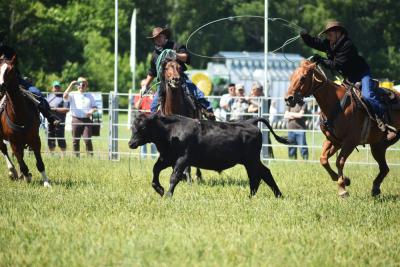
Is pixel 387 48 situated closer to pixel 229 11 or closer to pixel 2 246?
pixel 229 11

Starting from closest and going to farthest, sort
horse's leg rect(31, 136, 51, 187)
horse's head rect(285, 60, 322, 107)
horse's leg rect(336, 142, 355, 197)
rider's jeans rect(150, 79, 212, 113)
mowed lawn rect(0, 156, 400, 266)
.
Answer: mowed lawn rect(0, 156, 400, 266) → horse's head rect(285, 60, 322, 107) → horse's leg rect(336, 142, 355, 197) → horse's leg rect(31, 136, 51, 187) → rider's jeans rect(150, 79, 212, 113)

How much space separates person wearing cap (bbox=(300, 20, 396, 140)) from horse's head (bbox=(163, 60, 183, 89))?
6.96 feet

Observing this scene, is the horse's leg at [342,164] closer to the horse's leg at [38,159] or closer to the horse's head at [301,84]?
the horse's head at [301,84]

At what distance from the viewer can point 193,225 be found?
9.38m

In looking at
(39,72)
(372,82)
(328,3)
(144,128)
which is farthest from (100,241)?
(328,3)

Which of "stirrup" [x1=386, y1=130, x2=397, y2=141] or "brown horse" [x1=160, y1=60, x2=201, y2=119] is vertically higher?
"brown horse" [x1=160, y1=60, x2=201, y2=119]

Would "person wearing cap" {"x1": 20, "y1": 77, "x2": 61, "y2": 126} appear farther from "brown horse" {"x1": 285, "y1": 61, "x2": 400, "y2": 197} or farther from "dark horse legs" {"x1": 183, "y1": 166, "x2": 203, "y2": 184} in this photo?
"brown horse" {"x1": 285, "y1": 61, "x2": 400, "y2": 197}

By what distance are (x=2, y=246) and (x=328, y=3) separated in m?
55.0

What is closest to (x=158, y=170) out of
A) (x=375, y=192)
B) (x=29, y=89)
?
(x=375, y=192)

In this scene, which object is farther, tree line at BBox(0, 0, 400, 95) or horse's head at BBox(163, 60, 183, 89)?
tree line at BBox(0, 0, 400, 95)

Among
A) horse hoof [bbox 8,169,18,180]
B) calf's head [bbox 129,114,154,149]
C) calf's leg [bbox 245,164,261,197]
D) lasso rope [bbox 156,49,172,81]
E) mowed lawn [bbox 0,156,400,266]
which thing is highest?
lasso rope [bbox 156,49,172,81]

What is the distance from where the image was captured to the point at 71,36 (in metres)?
49.2

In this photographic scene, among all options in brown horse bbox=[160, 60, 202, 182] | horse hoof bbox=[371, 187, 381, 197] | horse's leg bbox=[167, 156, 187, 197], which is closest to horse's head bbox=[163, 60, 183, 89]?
brown horse bbox=[160, 60, 202, 182]

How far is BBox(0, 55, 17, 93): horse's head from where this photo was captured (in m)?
13.1
